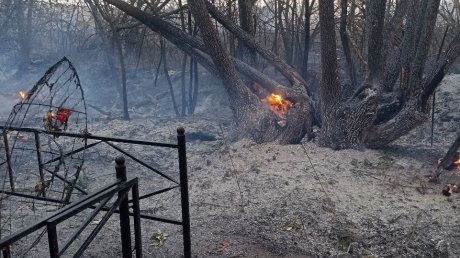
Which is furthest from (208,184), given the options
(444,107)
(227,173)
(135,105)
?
(135,105)

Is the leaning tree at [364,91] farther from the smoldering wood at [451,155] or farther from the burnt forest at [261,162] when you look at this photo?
the smoldering wood at [451,155]

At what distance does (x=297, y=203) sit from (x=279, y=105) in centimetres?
421

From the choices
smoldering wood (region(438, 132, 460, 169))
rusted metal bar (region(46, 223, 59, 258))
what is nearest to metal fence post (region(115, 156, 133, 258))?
rusted metal bar (region(46, 223, 59, 258))

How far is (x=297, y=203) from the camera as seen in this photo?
6.44 metres

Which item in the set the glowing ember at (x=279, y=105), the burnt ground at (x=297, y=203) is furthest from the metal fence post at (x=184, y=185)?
the glowing ember at (x=279, y=105)

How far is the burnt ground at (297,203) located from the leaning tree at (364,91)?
0.56 m

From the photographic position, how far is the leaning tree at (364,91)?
8656 millimetres

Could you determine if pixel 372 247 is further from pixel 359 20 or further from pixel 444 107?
pixel 359 20

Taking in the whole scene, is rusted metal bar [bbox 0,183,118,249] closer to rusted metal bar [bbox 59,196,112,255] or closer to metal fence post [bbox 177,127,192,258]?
rusted metal bar [bbox 59,196,112,255]

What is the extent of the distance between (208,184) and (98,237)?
7.30 ft

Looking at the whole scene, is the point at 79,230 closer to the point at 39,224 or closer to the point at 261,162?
the point at 39,224

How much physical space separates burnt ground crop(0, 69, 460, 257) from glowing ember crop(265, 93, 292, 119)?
3.85ft

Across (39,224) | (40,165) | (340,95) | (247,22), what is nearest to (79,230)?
(39,224)

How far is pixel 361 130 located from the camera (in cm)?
894
